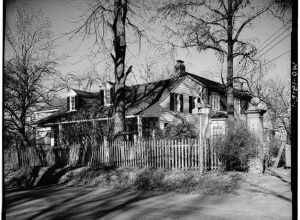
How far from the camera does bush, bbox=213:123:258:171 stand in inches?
424

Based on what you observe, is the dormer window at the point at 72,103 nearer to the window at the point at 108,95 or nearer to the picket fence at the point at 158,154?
the window at the point at 108,95

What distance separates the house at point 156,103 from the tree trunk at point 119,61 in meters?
6.64

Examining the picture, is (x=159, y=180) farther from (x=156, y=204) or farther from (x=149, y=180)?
(x=156, y=204)

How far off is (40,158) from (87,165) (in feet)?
12.5

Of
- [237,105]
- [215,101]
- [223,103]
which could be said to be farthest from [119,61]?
[237,105]

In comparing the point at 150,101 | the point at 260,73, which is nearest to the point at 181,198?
the point at 260,73

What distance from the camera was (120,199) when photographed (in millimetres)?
8047

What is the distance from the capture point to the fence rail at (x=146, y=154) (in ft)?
36.4

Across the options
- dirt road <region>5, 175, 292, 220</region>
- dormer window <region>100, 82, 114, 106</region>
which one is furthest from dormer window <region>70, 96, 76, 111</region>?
dirt road <region>5, 175, 292, 220</region>

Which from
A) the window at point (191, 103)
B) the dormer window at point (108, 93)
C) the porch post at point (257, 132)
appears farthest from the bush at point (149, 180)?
the dormer window at point (108, 93)

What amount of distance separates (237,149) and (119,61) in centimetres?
706

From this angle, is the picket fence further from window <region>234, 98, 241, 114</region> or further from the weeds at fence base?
window <region>234, 98, 241, 114</region>

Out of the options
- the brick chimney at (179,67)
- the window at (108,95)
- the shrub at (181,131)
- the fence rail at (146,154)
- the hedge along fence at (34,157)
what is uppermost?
the brick chimney at (179,67)

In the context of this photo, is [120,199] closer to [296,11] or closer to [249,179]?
[249,179]
